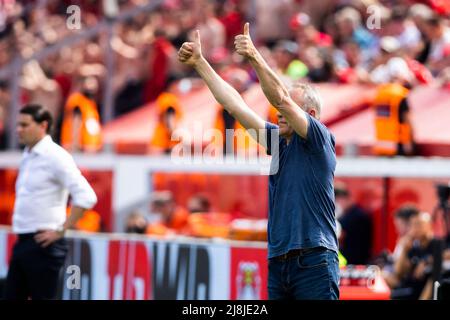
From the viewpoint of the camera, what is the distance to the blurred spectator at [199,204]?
14039 millimetres

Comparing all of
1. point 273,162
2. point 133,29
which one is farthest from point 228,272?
point 133,29

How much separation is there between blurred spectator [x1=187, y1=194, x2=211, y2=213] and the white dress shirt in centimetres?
538

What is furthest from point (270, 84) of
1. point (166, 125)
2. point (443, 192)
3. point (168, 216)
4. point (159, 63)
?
point (159, 63)

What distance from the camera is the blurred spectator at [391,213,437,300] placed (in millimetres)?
10859

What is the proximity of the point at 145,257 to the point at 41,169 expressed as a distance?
3.39 meters

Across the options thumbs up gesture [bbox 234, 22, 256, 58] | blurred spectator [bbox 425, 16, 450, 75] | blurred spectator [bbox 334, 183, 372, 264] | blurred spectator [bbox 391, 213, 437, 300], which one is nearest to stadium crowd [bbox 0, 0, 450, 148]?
blurred spectator [bbox 425, 16, 450, 75]

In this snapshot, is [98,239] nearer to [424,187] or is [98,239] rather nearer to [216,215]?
[216,215]

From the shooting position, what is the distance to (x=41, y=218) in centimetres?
864

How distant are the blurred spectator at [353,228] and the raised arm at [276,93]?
6514mm

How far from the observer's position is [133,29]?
1772 cm

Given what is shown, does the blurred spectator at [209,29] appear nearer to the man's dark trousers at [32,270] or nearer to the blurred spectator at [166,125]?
the blurred spectator at [166,125]

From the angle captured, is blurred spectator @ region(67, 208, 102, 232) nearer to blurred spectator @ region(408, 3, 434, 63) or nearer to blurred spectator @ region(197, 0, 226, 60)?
blurred spectator @ region(197, 0, 226, 60)

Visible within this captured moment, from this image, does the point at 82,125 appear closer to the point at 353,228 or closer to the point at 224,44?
the point at 224,44

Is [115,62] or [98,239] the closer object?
[98,239]
